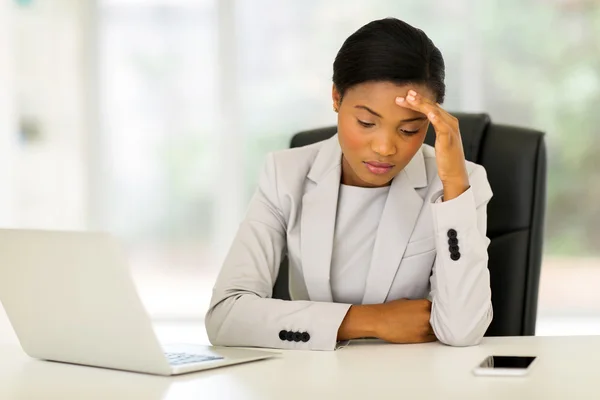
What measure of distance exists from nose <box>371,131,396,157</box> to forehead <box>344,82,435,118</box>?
41mm

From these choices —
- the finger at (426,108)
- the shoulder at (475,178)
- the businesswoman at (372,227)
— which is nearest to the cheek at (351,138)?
the businesswoman at (372,227)

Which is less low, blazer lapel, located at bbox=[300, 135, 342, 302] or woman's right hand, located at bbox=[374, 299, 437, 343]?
blazer lapel, located at bbox=[300, 135, 342, 302]

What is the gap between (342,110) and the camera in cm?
185

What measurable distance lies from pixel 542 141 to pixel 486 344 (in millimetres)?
606

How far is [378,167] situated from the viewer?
1.81 metres

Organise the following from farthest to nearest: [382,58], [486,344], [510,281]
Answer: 1. [510,281]
2. [382,58]
3. [486,344]

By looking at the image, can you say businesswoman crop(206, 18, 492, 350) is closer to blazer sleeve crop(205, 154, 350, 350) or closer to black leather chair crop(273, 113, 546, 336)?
blazer sleeve crop(205, 154, 350, 350)

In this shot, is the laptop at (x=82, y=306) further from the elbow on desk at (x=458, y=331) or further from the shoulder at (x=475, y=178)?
the shoulder at (x=475, y=178)

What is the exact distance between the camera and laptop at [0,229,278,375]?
1.24 m

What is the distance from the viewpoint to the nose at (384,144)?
175cm

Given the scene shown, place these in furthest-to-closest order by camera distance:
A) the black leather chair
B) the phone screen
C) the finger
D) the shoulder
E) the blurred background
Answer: the blurred background → the black leather chair → the shoulder → the finger → the phone screen

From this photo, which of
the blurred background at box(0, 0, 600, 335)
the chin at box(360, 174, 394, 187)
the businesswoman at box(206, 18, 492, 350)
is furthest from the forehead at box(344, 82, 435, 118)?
the blurred background at box(0, 0, 600, 335)

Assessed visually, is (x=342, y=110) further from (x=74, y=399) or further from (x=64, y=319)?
(x=74, y=399)

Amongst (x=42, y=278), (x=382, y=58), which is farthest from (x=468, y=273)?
(x=42, y=278)
